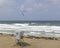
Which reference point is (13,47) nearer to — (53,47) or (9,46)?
(9,46)

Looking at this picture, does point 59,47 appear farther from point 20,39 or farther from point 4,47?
point 4,47

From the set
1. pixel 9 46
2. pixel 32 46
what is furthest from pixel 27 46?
pixel 9 46

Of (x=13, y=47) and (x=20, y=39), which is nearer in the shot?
(x=13, y=47)

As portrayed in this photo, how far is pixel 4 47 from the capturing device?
333 inches

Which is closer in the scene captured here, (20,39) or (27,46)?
(27,46)

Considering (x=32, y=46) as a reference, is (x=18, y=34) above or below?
above

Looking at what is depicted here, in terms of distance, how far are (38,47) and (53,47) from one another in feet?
2.50

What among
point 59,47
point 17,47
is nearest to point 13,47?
point 17,47

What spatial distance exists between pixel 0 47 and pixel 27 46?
130 centimetres

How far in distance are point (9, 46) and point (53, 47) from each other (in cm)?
216

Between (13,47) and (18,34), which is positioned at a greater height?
(18,34)

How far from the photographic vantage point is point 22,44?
870cm

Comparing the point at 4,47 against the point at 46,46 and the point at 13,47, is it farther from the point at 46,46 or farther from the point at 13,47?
the point at 46,46

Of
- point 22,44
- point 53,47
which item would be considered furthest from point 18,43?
point 53,47
